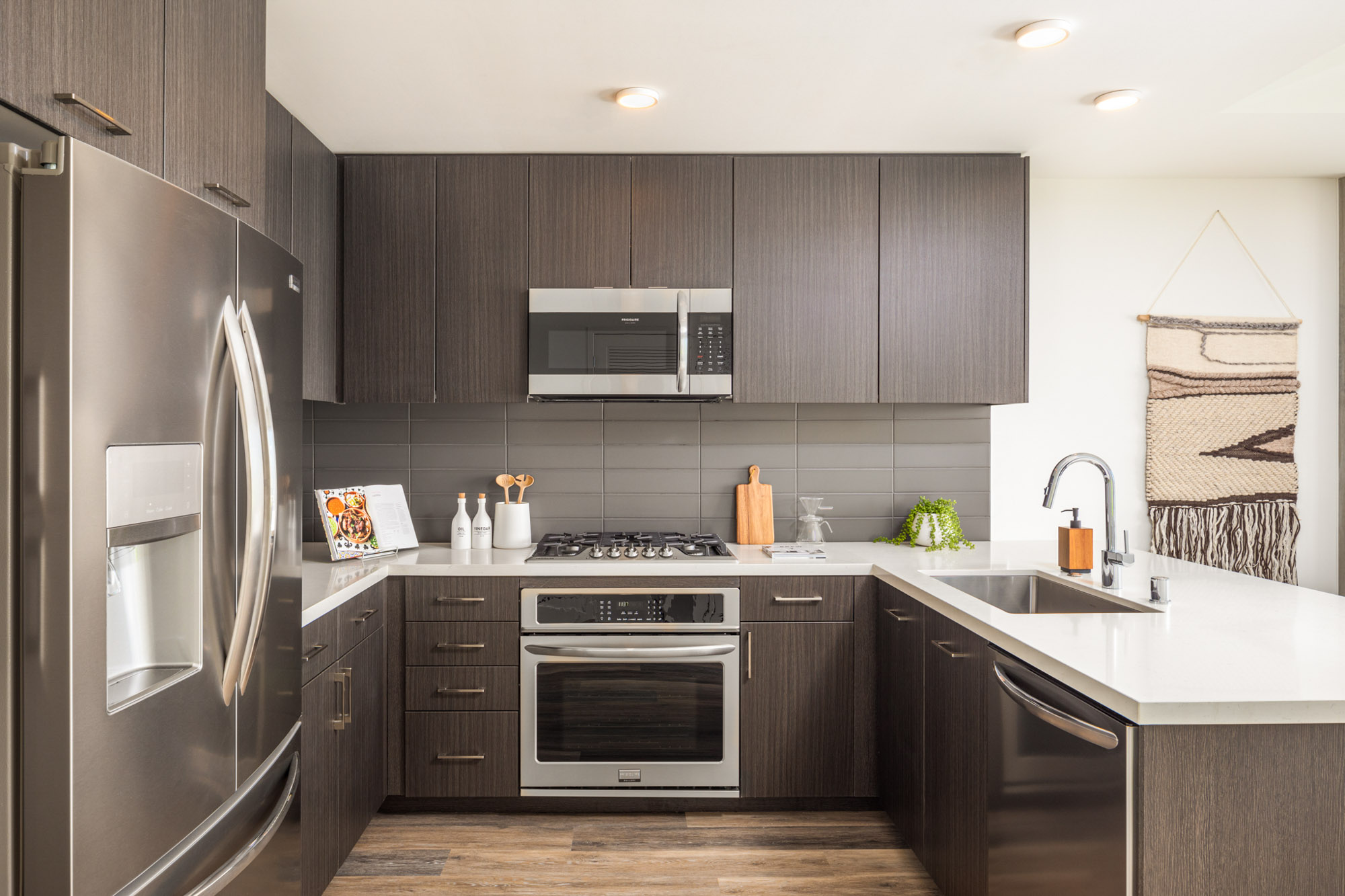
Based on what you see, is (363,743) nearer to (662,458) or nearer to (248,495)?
(248,495)

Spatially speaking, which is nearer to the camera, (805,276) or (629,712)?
(629,712)

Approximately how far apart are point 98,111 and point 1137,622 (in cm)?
205

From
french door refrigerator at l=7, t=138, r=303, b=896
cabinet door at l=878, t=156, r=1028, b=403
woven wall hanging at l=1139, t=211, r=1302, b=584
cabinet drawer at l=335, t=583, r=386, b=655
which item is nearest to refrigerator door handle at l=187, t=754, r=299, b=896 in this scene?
french door refrigerator at l=7, t=138, r=303, b=896

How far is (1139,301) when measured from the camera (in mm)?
3150

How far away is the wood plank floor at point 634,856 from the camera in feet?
7.24

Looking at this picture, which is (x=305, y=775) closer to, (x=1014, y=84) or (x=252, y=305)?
(x=252, y=305)

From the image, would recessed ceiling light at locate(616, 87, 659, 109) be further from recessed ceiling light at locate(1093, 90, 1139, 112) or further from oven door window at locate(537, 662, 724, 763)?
oven door window at locate(537, 662, 724, 763)

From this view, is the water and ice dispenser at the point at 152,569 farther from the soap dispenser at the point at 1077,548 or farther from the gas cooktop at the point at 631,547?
the soap dispenser at the point at 1077,548

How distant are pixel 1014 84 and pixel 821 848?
2.32 meters

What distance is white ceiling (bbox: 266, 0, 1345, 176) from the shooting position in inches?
74.0

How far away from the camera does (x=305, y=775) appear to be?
191cm

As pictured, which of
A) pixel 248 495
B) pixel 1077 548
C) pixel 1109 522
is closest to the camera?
pixel 248 495

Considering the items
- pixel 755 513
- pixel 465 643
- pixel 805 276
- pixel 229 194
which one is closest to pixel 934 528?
pixel 755 513

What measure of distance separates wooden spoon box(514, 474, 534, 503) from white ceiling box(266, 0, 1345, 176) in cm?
120
